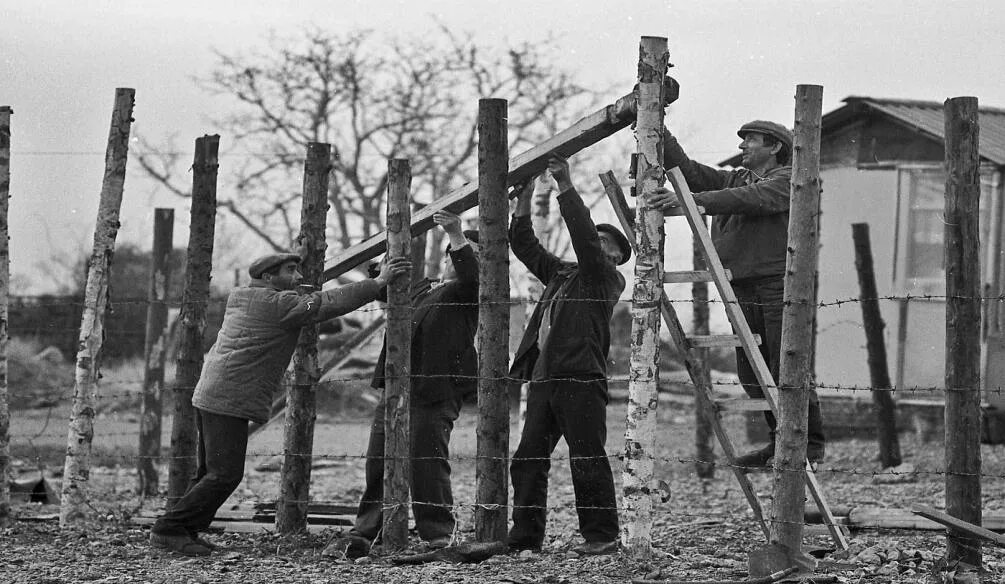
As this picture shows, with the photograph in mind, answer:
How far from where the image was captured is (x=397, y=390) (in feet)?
25.9

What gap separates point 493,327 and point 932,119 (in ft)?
40.2

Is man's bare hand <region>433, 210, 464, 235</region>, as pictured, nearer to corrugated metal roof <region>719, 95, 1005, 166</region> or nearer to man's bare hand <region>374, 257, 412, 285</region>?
man's bare hand <region>374, 257, 412, 285</region>

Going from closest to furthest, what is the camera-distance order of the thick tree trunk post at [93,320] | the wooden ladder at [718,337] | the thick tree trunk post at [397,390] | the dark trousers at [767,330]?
the wooden ladder at [718,337] → the dark trousers at [767,330] → the thick tree trunk post at [397,390] → the thick tree trunk post at [93,320]

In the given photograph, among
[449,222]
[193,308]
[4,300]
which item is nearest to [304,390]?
[193,308]

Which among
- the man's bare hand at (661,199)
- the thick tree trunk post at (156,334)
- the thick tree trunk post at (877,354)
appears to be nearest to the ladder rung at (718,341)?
the man's bare hand at (661,199)

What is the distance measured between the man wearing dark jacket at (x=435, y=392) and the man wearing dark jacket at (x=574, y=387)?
53cm

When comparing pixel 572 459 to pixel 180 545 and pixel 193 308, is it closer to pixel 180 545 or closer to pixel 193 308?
pixel 180 545

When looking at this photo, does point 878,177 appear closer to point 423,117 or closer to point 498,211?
point 423,117

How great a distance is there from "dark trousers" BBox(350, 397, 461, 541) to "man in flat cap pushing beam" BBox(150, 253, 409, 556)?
0.82 meters

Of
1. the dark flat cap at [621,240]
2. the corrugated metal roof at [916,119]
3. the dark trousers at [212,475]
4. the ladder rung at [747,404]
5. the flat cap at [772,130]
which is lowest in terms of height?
the dark trousers at [212,475]

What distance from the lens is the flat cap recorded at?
802 centimetres

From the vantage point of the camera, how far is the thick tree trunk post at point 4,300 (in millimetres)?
9224

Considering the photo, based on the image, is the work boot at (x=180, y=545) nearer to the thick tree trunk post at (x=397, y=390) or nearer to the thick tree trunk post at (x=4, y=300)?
the thick tree trunk post at (x=397, y=390)

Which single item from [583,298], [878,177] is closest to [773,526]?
[583,298]
